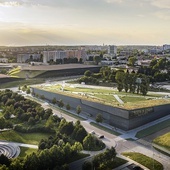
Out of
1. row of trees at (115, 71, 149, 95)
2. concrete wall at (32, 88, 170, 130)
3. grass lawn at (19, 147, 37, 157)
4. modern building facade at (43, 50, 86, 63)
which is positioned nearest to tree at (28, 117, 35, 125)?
grass lawn at (19, 147, 37, 157)

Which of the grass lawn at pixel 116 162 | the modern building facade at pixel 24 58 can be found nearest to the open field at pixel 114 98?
the grass lawn at pixel 116 162

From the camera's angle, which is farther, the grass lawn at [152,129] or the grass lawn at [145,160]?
the grass lawn at [152,129]

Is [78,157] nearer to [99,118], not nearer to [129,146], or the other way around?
[129,146]

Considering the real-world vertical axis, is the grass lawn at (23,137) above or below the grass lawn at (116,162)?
above

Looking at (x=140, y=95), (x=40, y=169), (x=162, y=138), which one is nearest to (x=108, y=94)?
(x=140, y=95)

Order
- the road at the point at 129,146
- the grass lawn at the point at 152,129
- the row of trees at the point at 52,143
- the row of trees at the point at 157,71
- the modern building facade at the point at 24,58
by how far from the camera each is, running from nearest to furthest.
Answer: the row of trees at the point at 52,143 → the road at the point at 129,146 → the grass lawn at the point at 152,129 → the row of trees at the point at 157,71 → the modern building facade at the point at 24,58

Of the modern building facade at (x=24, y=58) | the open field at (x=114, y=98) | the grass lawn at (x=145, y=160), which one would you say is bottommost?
the grass lawn at (x=145, y=160)

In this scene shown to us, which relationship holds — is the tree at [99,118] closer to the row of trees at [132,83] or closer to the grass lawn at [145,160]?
the grass lawn at [145,160]

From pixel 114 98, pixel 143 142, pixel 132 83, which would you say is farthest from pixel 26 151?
pixel 132 83
